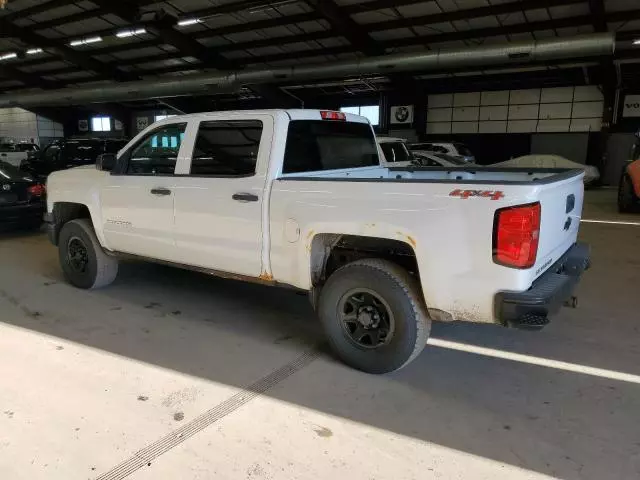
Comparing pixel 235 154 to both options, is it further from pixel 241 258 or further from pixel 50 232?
pixel 50 232

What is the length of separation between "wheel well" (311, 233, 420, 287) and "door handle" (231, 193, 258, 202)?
22.2 inches

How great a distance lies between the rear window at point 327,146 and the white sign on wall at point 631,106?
18231 millimetres

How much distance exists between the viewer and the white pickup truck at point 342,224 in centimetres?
261

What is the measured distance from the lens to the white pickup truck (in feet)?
8.56

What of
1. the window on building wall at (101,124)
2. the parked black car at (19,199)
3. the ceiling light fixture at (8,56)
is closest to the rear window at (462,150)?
the parked black car at (19,199)

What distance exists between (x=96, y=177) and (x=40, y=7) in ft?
52.2

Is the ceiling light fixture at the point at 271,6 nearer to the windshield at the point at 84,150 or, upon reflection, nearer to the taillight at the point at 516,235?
the windshield at the point at 84,150

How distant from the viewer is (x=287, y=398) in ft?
9.62

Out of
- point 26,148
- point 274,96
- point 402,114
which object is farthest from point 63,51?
point 402,114

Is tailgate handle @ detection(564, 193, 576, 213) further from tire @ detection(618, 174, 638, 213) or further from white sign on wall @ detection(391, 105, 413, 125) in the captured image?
white sign on wall @ detection(391, 105, 413, 125)

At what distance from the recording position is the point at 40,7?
54.0ft

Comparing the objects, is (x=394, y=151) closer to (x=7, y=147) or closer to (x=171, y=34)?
(x=171, y=34)

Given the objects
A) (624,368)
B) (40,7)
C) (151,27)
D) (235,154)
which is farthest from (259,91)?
(624,368)

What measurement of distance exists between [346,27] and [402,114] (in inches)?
314
